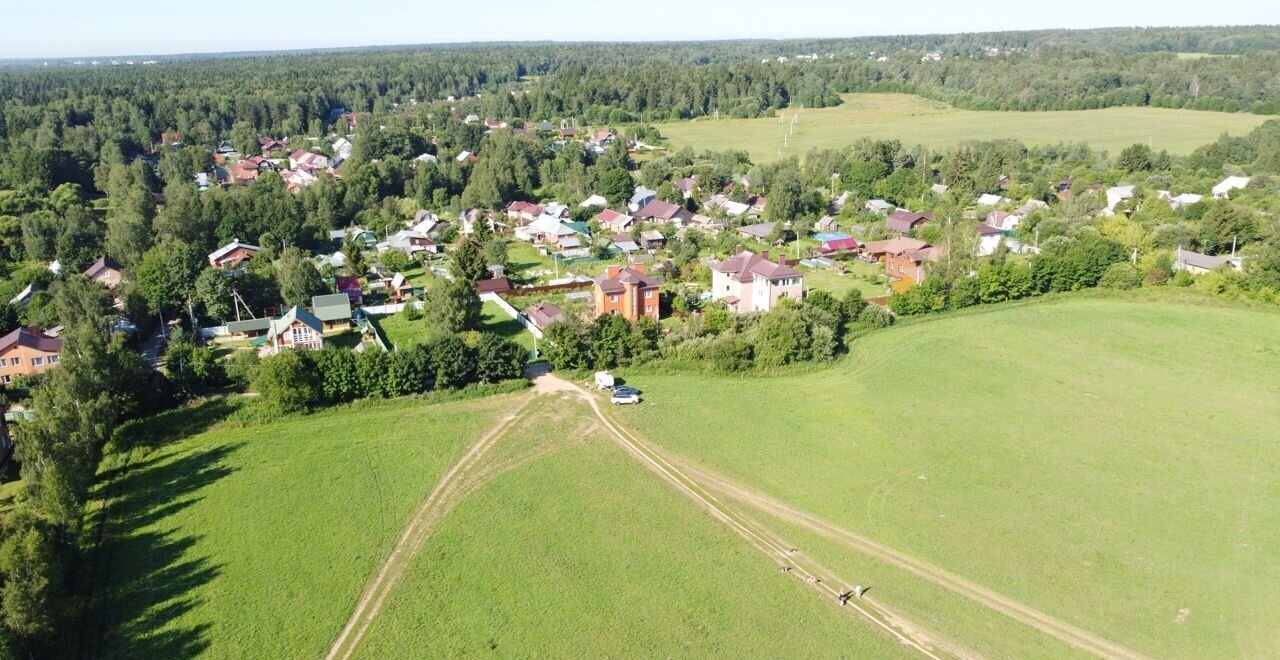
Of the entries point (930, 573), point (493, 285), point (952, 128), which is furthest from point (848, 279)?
point (952, 128)

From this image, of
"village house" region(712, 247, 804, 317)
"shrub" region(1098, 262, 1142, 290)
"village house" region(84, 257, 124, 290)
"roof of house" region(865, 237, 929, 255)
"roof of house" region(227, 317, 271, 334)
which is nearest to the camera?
"roof of house" region(227, 317, 271, 334)

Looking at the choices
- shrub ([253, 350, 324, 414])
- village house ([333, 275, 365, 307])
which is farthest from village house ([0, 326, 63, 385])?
village house ([333, 275, 365, 307])

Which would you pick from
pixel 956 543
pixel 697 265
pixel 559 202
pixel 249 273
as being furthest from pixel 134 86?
pixel 956 543

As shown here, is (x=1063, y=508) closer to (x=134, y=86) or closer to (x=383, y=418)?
(x=383, y=418)

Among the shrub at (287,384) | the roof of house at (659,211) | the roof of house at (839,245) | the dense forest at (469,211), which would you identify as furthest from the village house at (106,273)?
the roof of house at (839,245)

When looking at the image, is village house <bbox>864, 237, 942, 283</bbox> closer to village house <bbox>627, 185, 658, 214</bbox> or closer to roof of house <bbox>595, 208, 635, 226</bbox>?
roof of house <bbox>595, 208, 635, 226</bbox>

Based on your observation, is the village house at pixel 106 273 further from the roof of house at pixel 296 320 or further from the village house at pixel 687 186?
the village house at pixel 687 186
